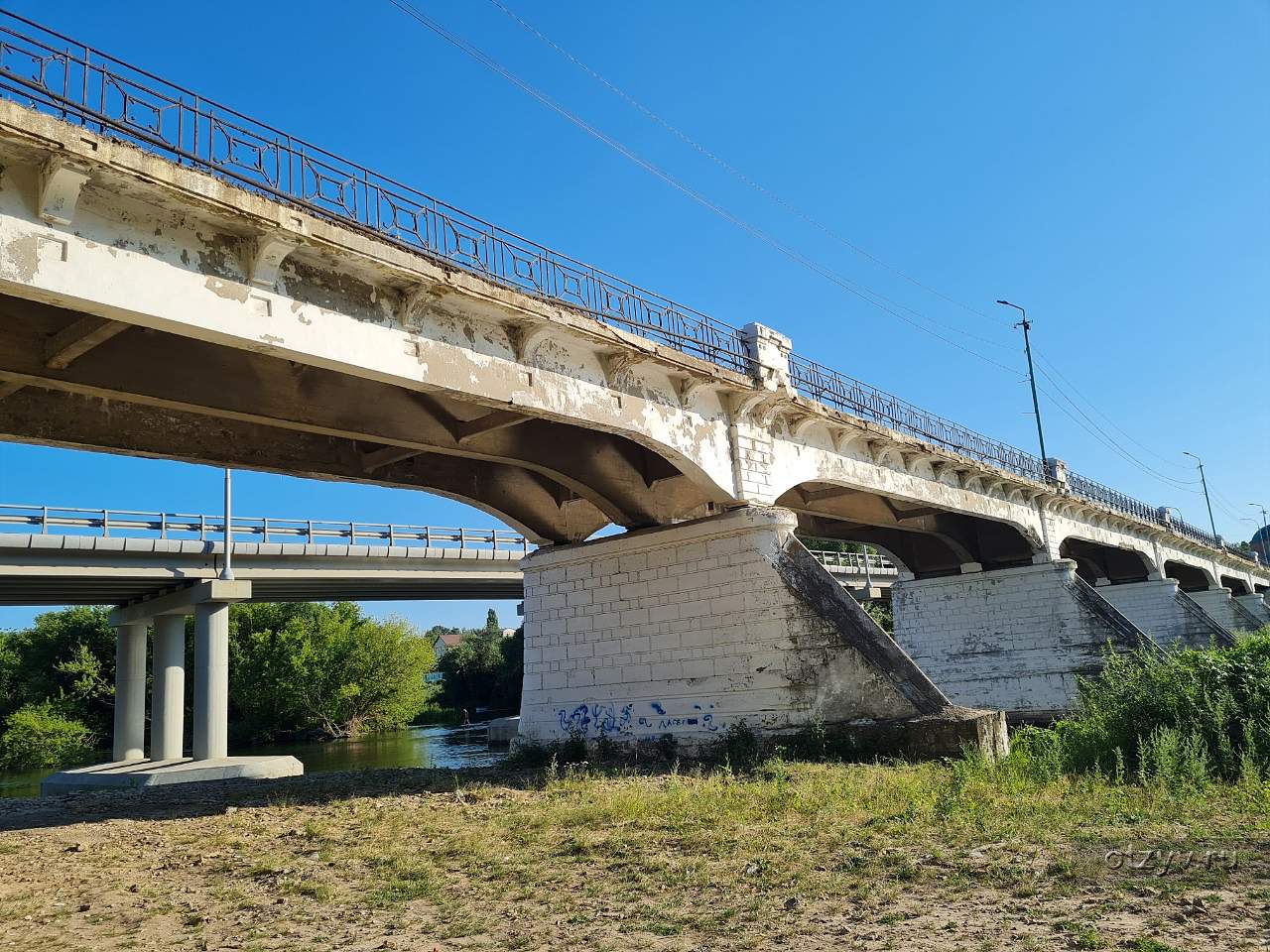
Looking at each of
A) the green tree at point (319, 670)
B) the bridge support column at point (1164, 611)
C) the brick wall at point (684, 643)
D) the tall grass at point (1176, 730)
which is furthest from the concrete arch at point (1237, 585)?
the brick wall at point (684, 643)

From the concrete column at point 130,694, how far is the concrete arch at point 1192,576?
1903 inches

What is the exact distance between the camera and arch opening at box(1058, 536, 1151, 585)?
4044cm

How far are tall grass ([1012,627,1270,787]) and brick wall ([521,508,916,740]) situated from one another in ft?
7.72

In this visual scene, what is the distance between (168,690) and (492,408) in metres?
24.7

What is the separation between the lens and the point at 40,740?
4325 cm

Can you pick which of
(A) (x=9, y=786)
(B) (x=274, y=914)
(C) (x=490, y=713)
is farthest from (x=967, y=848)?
(C) (x=490, y=713)

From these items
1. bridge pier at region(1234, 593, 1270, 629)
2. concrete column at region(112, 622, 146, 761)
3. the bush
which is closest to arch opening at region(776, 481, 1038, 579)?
concrete column at region(112, 622, 146, 761)

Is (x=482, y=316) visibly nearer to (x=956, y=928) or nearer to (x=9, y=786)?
(x=956, y=928)

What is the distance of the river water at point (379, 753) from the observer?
30.7 meters

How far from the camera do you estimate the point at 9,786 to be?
32.9 metres

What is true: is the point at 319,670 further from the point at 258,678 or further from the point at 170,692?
the point at 170,692

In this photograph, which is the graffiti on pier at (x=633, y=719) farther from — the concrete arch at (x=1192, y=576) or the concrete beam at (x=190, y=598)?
the concrete arch at (x=1192, y=576)

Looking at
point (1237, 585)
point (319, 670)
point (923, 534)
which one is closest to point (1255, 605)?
point (1237, 585)

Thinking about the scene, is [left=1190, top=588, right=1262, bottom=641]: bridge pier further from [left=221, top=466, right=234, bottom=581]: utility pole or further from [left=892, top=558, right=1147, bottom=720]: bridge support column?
[left=221, top=466, right=234, bottom=581]: utility pole
